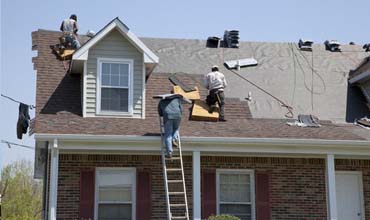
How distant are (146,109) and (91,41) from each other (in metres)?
2.13

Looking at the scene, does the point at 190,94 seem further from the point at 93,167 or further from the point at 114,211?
the point at 114,211

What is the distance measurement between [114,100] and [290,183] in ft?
15.3

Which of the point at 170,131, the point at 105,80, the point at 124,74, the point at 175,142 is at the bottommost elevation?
the point at 175,142

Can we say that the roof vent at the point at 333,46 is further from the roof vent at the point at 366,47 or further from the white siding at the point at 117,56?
the white siding at the point at 117,56

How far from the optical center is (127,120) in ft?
46.5

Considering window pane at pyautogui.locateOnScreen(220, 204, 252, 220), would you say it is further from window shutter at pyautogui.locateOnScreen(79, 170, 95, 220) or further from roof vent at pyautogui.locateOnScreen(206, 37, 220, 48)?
roof vent at pyautogui.locateOnScreen(206, 37, 220, 48)

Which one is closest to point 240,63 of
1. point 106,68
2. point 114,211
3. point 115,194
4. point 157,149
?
point 106,68

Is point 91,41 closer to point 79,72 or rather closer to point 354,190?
point 79,72

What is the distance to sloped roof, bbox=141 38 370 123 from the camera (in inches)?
638

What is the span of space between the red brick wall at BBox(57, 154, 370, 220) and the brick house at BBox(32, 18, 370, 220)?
0.07 ft

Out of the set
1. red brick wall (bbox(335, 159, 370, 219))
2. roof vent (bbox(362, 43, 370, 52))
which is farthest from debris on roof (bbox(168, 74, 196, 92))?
roof vent (bbox(362, 43, 370, 52))

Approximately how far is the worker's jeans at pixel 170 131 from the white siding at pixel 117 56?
220 cm

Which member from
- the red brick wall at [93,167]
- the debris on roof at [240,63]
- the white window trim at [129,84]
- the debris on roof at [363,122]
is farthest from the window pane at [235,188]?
the debris on roof at [240,63]

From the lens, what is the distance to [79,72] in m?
15.5
